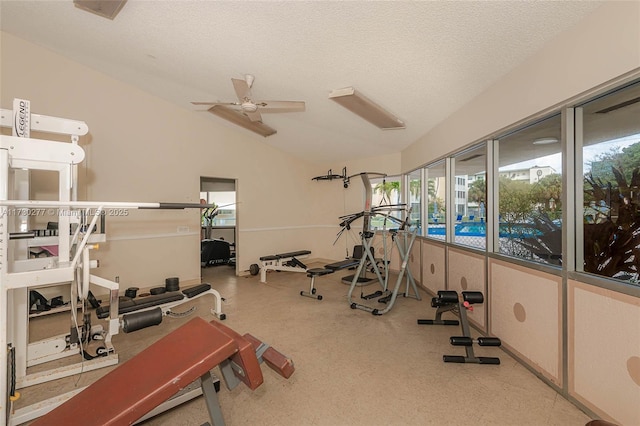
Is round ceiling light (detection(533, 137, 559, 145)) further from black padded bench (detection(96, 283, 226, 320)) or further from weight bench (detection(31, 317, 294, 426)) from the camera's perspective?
black padded bench (detection(96, 283, 226, 320))

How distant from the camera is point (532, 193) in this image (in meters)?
2.42

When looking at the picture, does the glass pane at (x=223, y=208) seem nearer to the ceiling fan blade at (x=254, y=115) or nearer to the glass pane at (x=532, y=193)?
the ceiling fan blade at (x=254, y=115)

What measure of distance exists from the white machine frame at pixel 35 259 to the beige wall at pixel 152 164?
1680mm

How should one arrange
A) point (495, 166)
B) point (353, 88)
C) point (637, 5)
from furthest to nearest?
point (353, 88) < point (495, 166) < point (637, 5)

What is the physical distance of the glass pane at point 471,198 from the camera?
A: 2.97m

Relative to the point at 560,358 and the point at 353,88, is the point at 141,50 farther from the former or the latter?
the point at 560,358

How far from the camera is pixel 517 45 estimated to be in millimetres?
2049

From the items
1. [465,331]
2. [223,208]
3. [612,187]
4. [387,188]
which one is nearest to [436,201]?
[387,188]

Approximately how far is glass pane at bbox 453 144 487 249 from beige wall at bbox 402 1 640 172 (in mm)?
352

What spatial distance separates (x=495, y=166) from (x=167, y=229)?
4.91 m

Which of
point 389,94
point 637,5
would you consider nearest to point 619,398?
point 637,5

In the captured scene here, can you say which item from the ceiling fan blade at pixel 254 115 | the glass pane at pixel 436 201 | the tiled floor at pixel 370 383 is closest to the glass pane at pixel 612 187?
the tiled floor at pixel 370 383

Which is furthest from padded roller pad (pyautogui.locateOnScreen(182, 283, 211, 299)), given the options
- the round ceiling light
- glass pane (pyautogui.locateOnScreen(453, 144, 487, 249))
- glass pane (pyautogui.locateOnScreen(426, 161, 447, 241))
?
the round ceiling light

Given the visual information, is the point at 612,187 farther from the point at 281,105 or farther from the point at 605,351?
the point at 281,105
